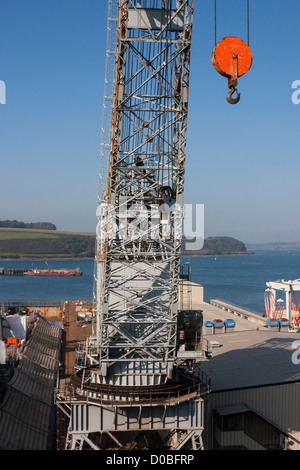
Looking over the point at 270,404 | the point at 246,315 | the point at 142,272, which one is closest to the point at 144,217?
the point at 142,272

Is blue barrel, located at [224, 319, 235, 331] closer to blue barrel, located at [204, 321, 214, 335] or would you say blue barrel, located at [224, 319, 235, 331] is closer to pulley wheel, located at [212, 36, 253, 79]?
blue barrel, located at [204, 321, 214, 335]

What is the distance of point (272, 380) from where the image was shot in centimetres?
2370

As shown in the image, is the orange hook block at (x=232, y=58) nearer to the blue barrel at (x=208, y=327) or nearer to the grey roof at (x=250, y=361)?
the grey roof at (x=250, y=361)

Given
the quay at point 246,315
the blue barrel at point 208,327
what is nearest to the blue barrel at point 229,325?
the blue barrel at point 208,327

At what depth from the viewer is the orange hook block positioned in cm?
1410

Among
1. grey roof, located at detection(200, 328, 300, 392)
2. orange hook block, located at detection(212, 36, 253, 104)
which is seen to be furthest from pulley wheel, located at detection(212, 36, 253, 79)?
grey roof, located at detection(200, 328, 300, 392)

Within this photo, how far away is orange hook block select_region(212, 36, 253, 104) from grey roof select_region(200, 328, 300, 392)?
15155mm

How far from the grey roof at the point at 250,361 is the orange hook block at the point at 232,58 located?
49.7ft

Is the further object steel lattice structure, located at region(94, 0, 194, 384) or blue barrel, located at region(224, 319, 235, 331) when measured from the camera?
blue barrel, located at region(224, 319, 235, 331)

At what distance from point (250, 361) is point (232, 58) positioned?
18562 millimetres

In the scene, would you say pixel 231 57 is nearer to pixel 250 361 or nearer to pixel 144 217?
pixel 144 217

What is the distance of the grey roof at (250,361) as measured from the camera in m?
23.7

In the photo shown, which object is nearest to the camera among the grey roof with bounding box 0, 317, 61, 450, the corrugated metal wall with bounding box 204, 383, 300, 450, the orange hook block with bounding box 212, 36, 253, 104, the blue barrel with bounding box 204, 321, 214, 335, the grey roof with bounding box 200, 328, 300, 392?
the orange hook block with bounding box 212, 36, 253, 104
